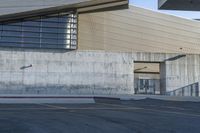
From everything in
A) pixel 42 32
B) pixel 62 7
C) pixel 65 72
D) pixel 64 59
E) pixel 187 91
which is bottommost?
pixel 187 91

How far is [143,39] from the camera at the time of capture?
48.8 meters

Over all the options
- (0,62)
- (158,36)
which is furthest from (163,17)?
(0,62)

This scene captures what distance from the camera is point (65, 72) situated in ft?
114

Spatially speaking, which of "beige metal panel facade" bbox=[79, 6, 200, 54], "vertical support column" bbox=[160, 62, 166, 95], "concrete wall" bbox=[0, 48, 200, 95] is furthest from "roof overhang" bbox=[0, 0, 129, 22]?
"vertical support column" bbox=[160, 62, 166, 95]

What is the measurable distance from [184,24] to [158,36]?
4787mm

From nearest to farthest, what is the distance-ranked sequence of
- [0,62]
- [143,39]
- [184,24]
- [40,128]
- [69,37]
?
[40,128] < [0,62] < [69,37] < [143,39] < [184,24]

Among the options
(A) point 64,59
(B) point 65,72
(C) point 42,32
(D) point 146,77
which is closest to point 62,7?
(C) point 42,32

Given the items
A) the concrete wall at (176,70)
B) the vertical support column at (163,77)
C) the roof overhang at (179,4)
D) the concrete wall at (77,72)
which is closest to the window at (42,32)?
the concrete wall at (77,72)

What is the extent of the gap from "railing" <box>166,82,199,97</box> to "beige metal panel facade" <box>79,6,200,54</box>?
39.3 ft

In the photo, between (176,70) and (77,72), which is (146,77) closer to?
(176,70)

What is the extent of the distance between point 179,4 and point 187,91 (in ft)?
53.7

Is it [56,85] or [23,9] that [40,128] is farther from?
[23,9]

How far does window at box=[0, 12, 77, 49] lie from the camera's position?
1383 inches

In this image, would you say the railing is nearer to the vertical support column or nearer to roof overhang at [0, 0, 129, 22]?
the vertical support column
